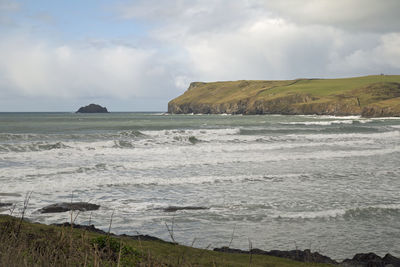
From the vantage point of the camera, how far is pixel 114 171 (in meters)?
20.1

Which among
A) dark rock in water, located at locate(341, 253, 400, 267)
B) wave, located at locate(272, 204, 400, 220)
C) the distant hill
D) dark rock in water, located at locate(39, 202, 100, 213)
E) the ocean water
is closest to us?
dark rock in water, located at locate(341, 253, 400, 267)

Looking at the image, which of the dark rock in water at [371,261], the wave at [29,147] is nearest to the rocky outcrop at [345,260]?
the dark rock in water at [371,261]

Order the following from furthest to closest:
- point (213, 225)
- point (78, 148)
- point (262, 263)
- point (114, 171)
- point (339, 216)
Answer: point (78, 148) → point (114, 171) → point (339, 216) → point (213, 225) → point (262, 263)

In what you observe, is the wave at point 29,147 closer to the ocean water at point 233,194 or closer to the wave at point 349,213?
the ocean water at point 233,194

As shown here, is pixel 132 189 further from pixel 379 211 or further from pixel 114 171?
pixel 379 211

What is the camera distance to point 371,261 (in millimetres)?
7488

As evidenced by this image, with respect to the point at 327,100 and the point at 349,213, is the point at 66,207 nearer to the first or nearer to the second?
the point at 349,213

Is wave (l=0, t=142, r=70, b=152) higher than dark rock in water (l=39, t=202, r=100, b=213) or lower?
higher

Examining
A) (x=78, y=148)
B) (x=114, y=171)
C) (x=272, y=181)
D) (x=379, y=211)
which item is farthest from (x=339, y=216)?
(x=78, y=148)

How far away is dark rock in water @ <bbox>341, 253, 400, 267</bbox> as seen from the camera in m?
7.34

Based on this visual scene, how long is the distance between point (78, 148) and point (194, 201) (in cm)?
2091

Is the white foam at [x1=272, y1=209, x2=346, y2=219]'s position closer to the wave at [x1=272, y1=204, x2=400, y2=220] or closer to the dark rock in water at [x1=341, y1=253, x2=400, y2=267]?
the wave at [x1=272, y1=204, x2=400, y2=220]

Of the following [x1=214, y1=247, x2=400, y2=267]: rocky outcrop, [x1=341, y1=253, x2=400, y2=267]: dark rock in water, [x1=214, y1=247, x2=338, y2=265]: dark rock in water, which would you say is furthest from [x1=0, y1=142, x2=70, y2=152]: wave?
[x1=341, y1=253, x2=400, y2=267]: dark rock in water

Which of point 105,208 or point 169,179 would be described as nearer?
point 105,208
